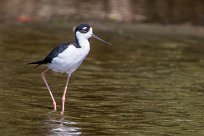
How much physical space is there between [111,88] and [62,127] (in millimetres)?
3025

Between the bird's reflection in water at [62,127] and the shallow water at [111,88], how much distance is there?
0.04 ft

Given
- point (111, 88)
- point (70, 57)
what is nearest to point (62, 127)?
point (70, 57)

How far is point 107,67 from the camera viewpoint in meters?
13.9

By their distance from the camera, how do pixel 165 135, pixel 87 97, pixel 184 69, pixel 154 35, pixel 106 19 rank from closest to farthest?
pixel 165 135 < pixel 87 97 < pixel 184 69 < pixel 154 35 < pixel 106 19

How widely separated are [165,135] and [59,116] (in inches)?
67.9

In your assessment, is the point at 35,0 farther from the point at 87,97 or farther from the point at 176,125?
the point at 176,125

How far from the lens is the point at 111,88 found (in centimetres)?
1184

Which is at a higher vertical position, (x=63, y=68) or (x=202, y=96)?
(x=63, y=68)

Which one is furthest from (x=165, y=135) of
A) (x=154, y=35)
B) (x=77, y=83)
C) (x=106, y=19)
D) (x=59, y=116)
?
(x=106, y=19)

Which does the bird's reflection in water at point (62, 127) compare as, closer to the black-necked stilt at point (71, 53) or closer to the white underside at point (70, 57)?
the black-necked stilt at point (71, 53)

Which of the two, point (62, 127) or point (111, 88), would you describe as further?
point (111, 88)

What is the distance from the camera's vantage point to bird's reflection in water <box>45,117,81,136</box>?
854cm

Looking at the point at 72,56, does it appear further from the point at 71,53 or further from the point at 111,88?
the point at 111,88

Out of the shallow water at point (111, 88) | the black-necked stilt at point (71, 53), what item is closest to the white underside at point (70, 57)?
the black-necked stilt at point (71, 53)
